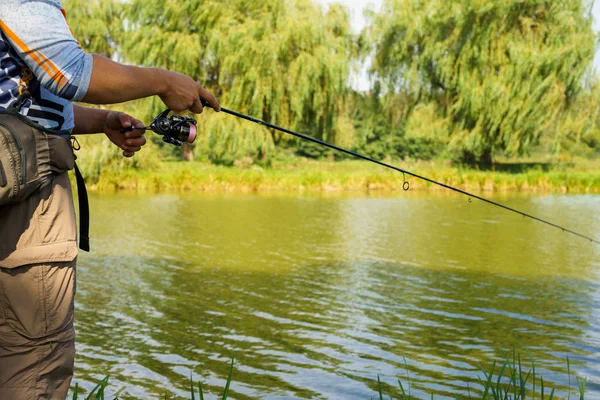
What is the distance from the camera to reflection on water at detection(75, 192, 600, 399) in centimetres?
466

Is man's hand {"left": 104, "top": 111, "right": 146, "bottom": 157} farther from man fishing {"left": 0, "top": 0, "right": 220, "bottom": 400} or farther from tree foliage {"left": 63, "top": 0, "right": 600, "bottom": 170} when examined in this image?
tree foliage {"left": 63, "top": 0, "right": 600, "bottom": 170}

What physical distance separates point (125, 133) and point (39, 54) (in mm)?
593

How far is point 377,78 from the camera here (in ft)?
82.0

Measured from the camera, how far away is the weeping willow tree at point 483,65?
21.3 meters

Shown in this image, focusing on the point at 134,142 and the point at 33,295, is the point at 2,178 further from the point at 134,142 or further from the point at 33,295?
the point at 134,142

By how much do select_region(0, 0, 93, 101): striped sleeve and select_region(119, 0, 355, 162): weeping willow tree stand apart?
1916cm

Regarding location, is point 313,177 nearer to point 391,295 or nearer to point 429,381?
point 391,295

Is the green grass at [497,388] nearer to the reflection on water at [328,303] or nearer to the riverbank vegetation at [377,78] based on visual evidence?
the reflection on water at [328,303]

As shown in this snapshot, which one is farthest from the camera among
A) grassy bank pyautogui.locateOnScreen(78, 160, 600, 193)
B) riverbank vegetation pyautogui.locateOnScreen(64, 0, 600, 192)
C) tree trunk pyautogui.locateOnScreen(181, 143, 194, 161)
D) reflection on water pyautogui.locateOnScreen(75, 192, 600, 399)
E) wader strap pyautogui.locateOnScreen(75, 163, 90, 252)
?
tree trunk pyautogui.locateOnScreen(181, 143, 194, 161)

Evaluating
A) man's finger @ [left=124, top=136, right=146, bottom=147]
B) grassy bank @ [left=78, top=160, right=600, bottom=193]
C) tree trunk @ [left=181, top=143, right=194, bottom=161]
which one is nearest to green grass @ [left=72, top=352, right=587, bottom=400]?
man's finger @ [left=124, top=136, right=146, bottom=147]

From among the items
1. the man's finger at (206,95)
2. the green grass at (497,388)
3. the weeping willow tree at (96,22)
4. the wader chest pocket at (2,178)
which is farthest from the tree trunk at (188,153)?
the wader chest pocket at (2,178)

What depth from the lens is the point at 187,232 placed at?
1139 cm

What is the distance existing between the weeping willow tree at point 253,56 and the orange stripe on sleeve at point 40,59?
19.2 metres

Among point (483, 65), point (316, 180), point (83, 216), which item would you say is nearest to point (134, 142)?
point (83, 216)
